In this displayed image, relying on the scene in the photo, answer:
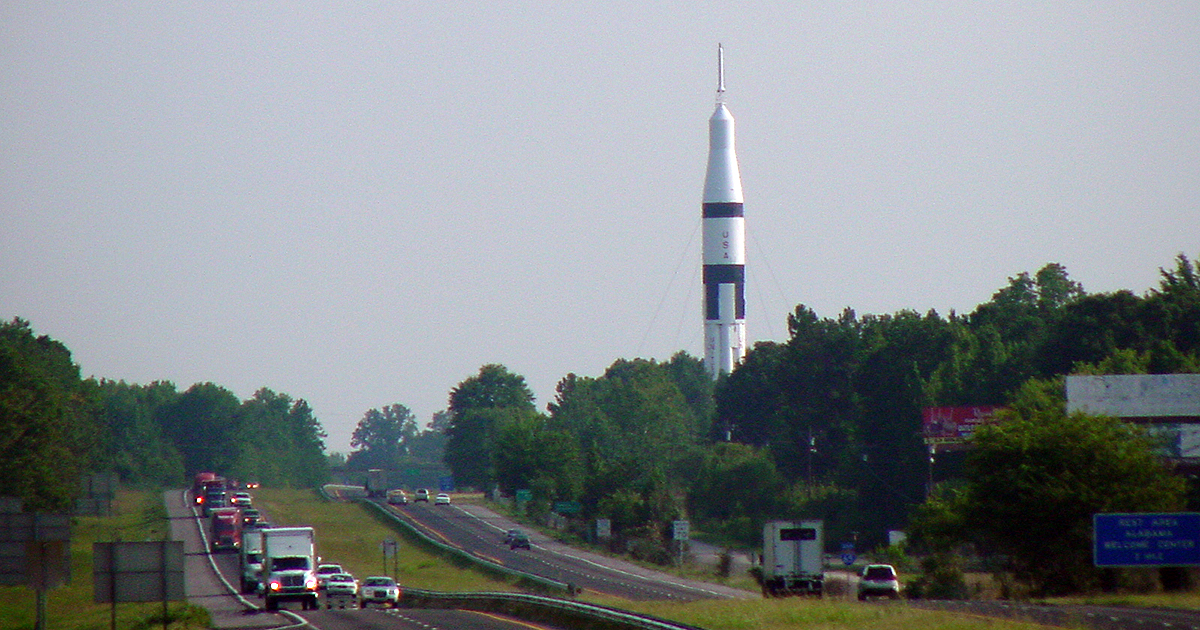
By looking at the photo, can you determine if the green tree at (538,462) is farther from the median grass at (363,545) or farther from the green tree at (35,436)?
the green tree at (35,436)

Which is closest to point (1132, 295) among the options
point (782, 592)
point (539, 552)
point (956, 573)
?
point (539, 552)

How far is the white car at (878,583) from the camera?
53844mm

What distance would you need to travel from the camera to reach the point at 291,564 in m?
53.3

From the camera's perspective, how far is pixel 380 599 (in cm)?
5803

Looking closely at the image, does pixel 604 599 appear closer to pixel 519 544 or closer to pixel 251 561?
pixel 251 561

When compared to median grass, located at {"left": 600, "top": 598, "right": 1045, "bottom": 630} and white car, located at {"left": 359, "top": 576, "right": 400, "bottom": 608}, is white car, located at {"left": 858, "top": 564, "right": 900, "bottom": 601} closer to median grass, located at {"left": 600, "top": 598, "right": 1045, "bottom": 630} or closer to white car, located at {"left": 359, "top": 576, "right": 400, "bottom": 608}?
median grass, located at {"left": 600, "top": 598, "right": 1045, "bottom": 630}

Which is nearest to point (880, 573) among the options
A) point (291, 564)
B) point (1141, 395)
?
point (291, 564)

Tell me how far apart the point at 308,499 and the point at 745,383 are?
48.6m

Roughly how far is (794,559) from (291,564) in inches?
713

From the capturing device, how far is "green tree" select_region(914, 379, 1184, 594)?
5047 cm

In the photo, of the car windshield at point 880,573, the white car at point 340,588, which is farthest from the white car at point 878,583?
the white car at point 340,588

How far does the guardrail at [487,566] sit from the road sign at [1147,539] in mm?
22584

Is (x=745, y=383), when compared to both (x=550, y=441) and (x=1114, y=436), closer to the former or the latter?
(x=550, y=441)

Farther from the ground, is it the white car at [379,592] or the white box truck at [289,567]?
the white box truck at [289,567]
